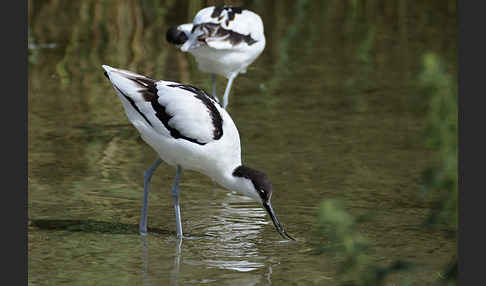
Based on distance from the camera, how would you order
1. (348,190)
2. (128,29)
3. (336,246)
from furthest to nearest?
1. (128,29)
2. (348,190)
3. (336,246)

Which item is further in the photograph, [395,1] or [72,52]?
[395,1]

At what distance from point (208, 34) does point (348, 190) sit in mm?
2258

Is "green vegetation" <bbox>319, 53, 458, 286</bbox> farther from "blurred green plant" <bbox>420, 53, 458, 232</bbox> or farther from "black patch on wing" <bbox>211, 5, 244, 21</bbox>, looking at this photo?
"black patch on wing" <bbox>211, 5, 244, 21</bbox>

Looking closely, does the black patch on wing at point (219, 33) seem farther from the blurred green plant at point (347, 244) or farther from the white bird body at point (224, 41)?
the blurred green plant at point (347, 244)

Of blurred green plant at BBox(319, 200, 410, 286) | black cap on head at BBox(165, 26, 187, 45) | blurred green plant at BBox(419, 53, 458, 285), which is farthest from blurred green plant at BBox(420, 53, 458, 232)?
black cap on head at BBox(165, 26, 187, 45)

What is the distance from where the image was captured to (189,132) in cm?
528

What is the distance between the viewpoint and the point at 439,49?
1192 centimetres

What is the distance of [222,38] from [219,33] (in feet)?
0.18

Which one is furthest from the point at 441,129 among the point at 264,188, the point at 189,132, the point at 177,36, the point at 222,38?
the point at 177,36

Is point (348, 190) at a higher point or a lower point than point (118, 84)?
lower

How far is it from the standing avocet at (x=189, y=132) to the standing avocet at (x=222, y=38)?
242 cm

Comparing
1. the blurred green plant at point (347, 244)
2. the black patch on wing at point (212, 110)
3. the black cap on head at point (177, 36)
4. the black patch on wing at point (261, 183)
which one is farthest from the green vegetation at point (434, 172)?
the black cap on head at point (177, 36)

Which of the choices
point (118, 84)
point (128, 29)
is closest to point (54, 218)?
point (118, 84)

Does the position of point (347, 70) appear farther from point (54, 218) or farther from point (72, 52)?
point (54, 218)
